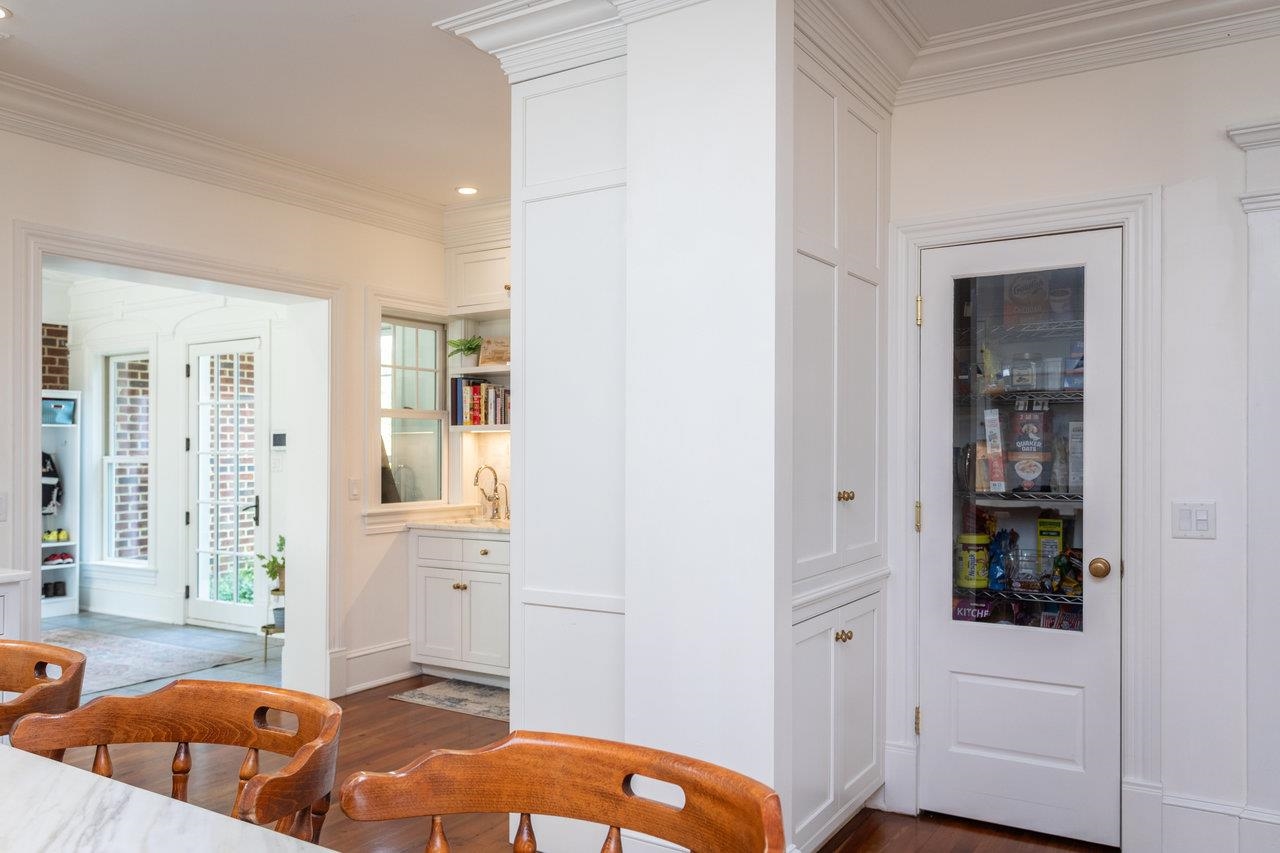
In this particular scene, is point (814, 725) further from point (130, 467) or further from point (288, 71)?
point (130, 467)

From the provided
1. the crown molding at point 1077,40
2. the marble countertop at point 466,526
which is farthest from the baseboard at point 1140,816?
the marble countertop at point 466,526

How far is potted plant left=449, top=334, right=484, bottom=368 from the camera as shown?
18.0ft

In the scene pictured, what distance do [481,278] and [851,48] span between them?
3005 millimetres

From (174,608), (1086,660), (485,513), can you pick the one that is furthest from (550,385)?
(174,608)

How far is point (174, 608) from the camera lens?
6.93 m

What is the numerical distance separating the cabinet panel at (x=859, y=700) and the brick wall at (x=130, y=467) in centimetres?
647

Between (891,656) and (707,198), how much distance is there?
186cm

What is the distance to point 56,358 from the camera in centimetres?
757

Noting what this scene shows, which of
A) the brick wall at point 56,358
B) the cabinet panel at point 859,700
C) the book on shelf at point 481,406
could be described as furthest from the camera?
the brick wall at point 56,358

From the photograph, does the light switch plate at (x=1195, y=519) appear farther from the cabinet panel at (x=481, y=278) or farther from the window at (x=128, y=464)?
the window at (x=128, y=464)

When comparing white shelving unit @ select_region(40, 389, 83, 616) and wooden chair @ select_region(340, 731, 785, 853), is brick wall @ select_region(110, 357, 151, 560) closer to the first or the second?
white shelving unit @ select_region(40, 389, 83, 616)

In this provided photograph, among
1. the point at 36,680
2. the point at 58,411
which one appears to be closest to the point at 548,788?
the point at 36,680

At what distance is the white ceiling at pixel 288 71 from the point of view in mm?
3035

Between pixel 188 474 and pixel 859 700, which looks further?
pixel 188 474
